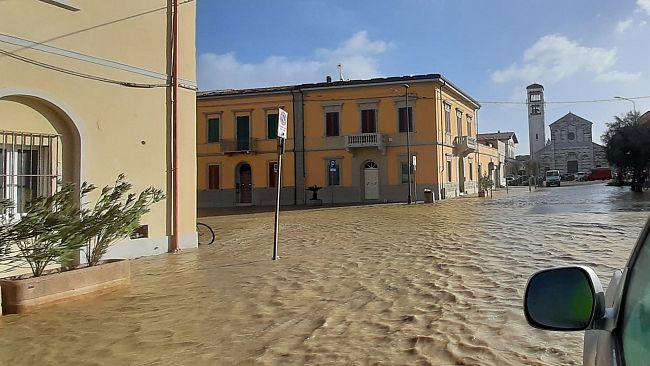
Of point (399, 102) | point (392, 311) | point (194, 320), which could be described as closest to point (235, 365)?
point (194, 320)

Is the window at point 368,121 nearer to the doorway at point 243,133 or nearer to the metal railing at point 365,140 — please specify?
the metal railing at point 365,140

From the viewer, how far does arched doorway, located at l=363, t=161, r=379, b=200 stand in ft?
106

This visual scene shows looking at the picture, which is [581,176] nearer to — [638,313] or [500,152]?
[500,152]

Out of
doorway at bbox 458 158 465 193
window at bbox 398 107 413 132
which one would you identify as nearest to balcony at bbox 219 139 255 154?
window at bbox 398 107 413 132

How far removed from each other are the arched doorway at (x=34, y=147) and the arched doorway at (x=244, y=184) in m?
25.7

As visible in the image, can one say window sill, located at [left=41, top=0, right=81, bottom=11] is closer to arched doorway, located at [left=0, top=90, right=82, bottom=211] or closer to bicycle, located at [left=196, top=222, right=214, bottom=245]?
arched doorway, located at [left=0, top=90, right=82, bottom=211]

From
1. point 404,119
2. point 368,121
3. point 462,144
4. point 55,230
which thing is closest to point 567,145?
point 462,144

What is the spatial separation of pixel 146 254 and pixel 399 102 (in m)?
24.4

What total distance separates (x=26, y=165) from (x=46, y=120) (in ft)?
2.66

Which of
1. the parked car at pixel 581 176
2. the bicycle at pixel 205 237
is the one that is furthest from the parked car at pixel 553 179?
the bicycle at pixel 205 237

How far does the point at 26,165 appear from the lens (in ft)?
25.6

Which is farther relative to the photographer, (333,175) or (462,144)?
(462,144)

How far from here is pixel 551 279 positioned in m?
1.75

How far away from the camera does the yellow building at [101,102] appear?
24.9ft
